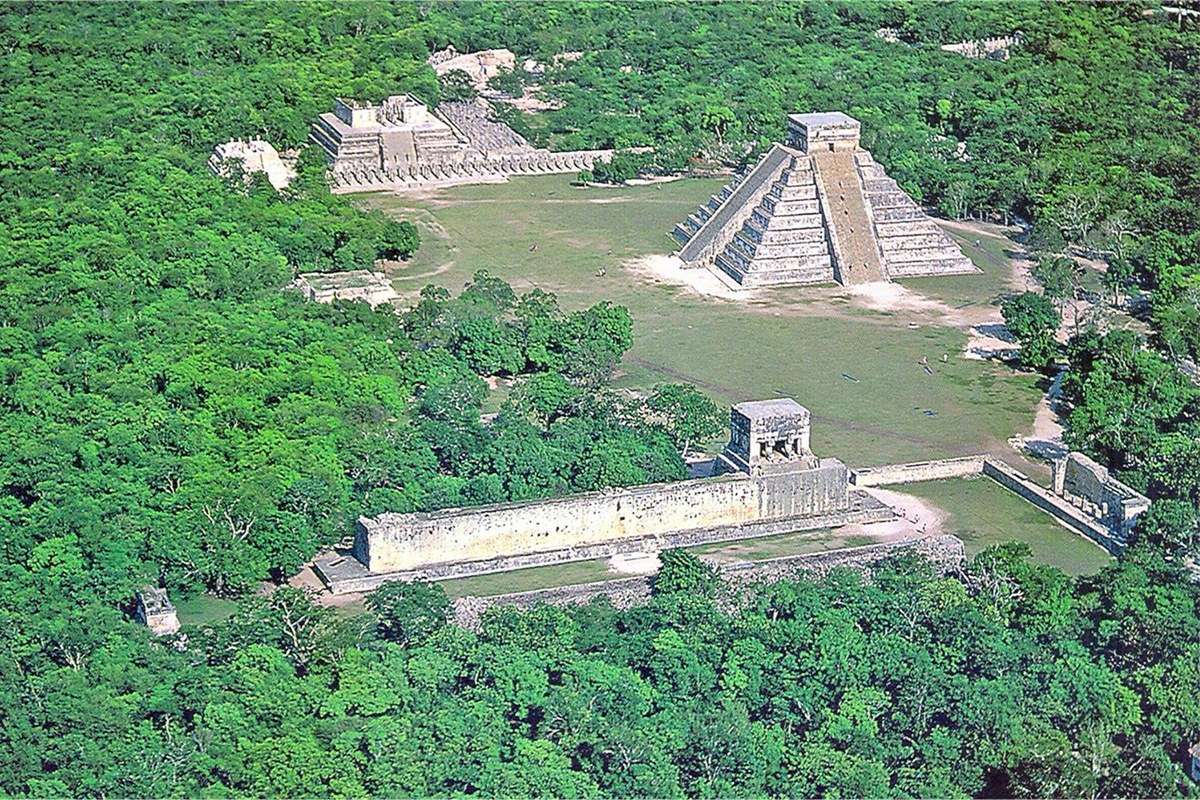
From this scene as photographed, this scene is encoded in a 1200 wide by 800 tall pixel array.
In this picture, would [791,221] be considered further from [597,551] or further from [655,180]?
[597,551]

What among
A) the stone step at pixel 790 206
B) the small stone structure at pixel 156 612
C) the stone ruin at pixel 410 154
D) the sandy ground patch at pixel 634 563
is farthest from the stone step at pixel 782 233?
the small stone structure at pixel 156 612

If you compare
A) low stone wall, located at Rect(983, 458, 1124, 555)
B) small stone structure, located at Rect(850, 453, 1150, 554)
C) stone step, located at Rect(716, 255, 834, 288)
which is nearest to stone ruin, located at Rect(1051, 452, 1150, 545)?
small stone structure, located at Rect(850, 453, 1150, 554)

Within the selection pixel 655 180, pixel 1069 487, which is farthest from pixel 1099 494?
pixel 655 180

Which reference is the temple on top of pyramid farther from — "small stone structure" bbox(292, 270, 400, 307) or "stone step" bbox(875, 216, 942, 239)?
"small stone structure" bbox(292, 270, 400, 307)

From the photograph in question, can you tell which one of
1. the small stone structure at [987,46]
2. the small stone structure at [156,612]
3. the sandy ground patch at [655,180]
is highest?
the small stone structure at [156,612]

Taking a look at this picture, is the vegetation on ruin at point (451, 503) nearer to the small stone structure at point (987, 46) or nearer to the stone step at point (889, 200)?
the stone step at point (889, 200)

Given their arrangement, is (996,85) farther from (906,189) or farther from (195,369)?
(195,369)
